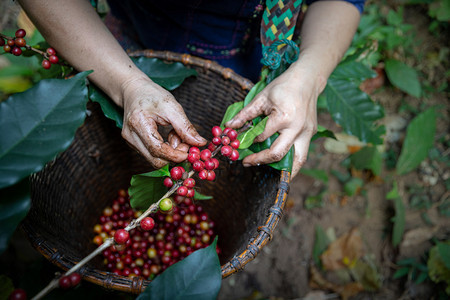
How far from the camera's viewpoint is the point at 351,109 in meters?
1.28

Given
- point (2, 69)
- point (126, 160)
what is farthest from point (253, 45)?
point (2, 69)

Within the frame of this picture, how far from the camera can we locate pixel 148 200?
863 mm

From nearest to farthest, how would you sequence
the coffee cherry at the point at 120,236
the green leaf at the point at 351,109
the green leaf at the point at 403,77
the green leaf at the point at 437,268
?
the coffee cherry at the point at 120,236 < the green leaf at the point at 351,109 < the green leaf at the point at 437,268 < the green leaf at the point at 403,77

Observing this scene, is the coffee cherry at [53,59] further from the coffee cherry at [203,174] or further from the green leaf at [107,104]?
the coffee cherry at [203,174]

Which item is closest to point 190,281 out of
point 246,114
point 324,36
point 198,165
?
point 198,165

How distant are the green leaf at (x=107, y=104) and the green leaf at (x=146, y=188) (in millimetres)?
188

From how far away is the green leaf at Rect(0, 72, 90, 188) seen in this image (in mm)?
482

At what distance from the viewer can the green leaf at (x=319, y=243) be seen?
5.09 ft

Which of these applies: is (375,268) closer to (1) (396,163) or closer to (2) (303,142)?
(1) (396,163)

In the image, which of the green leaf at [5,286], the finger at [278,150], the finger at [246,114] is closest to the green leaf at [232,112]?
the finger at [246,114]

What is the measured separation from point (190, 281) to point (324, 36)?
2.81ft

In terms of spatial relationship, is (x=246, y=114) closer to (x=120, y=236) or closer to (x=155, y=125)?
(x=155, y=125)

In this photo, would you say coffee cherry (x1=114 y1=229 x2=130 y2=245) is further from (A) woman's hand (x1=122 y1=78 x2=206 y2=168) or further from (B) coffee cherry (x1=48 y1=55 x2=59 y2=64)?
(B) coffee cherry (x1=48 y1=55 x2=59 y2=64)

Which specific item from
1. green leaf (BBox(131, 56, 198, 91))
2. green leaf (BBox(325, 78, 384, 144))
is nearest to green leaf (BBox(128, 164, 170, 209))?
green leaf (BBox(131, 56, 198, 91))
